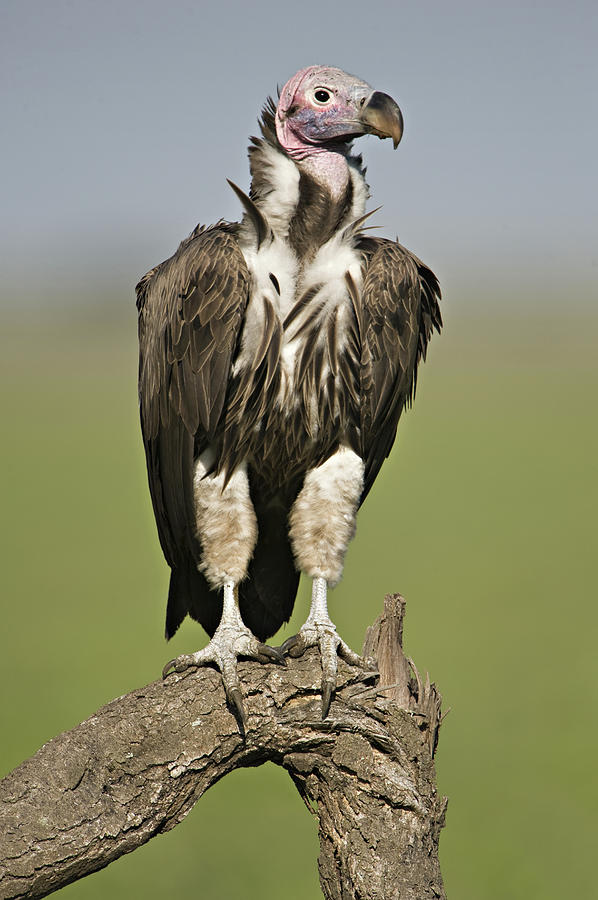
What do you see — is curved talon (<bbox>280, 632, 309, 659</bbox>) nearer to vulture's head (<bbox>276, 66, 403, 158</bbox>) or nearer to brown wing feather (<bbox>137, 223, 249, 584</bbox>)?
brown wing feather (<bbox>137, 223, 249, 584</bbox>)

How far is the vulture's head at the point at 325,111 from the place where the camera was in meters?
4.12

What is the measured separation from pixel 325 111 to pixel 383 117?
302 millimetres

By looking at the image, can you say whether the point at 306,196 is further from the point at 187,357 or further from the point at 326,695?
the point at 326,695

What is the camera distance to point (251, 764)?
11.9ft

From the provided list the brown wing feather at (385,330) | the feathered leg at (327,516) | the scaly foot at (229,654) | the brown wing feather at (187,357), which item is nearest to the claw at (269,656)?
the scaly foot at (229,654)

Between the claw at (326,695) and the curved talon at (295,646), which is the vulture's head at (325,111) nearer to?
the curved talon at (295,646)

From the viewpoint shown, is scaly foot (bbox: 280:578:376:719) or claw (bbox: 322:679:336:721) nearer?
claw (bbox: 322:679:336:721)

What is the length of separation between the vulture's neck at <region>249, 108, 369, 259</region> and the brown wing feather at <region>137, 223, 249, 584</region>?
24 centimetres

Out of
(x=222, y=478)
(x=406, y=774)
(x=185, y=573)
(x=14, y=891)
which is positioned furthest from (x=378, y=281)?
(x=14, y=891)

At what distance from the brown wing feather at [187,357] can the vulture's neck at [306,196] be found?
24cm

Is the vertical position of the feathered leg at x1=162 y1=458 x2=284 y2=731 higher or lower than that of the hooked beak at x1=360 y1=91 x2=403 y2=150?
lower

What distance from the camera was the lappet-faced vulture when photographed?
3.97 meters

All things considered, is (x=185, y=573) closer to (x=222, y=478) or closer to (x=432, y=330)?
(x=222, y=478)

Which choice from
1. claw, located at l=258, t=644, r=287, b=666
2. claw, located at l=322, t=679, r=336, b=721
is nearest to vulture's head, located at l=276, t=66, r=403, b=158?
claw, located at l=258, t=644, r=287, b=666
